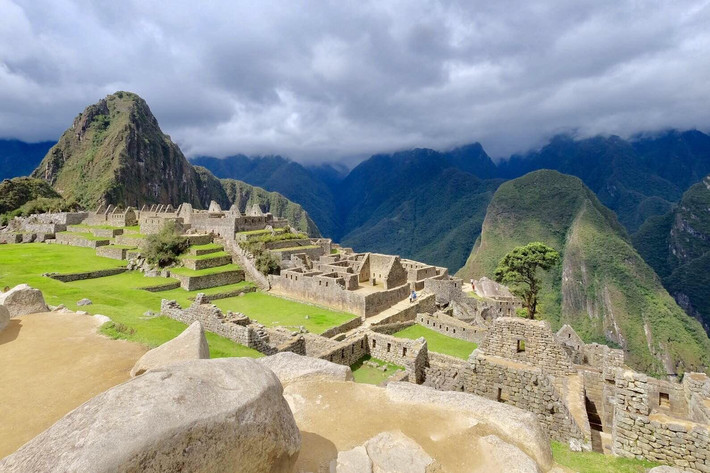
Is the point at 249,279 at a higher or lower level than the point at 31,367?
lower

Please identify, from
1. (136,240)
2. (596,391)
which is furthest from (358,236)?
(596,391)

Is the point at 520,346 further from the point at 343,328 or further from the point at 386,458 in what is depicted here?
the point at 343,328

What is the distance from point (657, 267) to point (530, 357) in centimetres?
16025

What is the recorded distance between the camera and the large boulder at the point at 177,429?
2.37 meters

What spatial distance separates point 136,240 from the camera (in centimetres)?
3469

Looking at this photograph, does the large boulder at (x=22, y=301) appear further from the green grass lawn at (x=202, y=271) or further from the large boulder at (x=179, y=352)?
the green grass lawn at (x=202, y=271)

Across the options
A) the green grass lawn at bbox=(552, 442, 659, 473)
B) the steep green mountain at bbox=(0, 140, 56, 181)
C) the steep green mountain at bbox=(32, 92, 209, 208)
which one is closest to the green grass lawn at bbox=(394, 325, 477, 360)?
the green grass lawn at bbox=(552, 442, 659, 473)

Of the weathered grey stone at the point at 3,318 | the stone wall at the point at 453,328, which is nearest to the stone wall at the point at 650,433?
the stone wall at the point at 453,328

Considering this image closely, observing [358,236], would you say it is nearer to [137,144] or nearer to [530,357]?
[137,144]

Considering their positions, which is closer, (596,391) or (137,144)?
(596,391)

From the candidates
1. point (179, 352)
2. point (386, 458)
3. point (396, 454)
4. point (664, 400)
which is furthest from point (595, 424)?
point (179, 352)

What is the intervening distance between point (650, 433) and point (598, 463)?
3.39 feet

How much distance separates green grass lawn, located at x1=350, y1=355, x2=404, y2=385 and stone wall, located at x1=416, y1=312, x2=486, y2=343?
27.7 ft

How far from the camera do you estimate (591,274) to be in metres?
84.9
